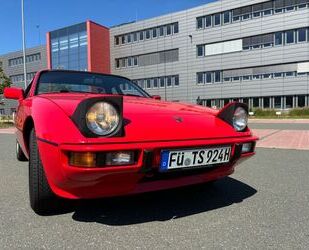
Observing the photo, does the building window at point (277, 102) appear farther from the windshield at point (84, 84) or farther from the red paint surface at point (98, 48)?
the windshield at point (84, 84)

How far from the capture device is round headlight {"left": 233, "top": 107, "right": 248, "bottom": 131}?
11.4ft

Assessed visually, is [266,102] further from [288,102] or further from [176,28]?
[176,28]

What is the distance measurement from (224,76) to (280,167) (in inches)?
1497

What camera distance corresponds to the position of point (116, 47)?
52.5 m

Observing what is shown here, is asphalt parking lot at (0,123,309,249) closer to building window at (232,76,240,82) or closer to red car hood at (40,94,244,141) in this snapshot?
red car hood at (40,94,244,141)

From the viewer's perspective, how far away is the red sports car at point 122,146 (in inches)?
102

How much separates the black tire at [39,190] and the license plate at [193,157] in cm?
100

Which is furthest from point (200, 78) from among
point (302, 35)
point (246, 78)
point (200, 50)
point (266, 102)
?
point (302, 35)

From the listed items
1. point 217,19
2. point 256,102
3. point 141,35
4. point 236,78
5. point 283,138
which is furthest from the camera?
point 141,35

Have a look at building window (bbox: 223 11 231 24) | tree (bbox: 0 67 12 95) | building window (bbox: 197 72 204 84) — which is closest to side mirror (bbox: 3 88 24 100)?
tree (bbox: 0 67 12 95)

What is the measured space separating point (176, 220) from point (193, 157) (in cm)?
55

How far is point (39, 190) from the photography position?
120 inches

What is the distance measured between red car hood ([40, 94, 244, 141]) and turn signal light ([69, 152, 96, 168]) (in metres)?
0.31

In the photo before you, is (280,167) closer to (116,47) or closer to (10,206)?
(10,206)
